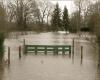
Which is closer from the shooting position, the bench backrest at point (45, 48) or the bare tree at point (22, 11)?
the bench backrest at point (45, 48)

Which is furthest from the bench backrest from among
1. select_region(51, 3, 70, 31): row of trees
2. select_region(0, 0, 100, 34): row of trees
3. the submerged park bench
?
select_region(51, 3, 70, 31): row of trees

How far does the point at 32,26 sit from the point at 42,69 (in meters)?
81.4

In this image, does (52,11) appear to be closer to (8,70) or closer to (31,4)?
(31,4)

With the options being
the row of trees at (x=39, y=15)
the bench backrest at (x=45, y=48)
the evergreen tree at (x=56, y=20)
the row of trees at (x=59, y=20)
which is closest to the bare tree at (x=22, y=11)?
the row of trees at (x=39, y=15)

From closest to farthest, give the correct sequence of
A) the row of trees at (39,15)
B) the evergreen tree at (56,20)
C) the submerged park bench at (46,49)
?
the submerged park bench at (46,49) → the row of trees at (39,15) → the evergreen tree at (56,20)

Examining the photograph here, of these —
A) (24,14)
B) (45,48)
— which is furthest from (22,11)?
(45,48)

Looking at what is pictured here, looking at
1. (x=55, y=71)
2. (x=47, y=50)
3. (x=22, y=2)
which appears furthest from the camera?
(x=22, y=2)

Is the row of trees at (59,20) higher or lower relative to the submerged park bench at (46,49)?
higher

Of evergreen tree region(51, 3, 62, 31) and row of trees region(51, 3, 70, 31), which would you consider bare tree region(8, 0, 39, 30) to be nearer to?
evergreen tree region(51, 3, 62, 31)

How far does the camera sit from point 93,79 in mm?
12180

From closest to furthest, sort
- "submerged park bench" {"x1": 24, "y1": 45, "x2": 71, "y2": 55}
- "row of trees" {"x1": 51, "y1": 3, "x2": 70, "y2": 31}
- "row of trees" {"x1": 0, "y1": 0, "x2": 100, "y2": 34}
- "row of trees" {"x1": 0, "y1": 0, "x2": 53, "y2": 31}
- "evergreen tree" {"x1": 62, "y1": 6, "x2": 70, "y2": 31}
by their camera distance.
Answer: "submerged park bench" {"x1": 24, "y1": 45, "x2": 71, "y2": 55}
"row of trees" {"x1": 0, "y1": 0, "x2": 100, "y2": 34}
"row of trees" {"x1": 0, "y1": 0, "x2": 53, "y2": 31}
"evergreen tree" {"x1": 62, "y1": 6, "x2": 70, "y2": 31}
"row of trees" {"x1": 51, "y1": 3, "x2": 70, "y2": 31}

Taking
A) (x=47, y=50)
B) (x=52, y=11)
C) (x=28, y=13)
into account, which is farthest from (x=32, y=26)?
(x=47, y=50)

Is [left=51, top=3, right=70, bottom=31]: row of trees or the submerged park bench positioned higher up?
[left=51, top=3, right=70, bottom=31]: row of trees

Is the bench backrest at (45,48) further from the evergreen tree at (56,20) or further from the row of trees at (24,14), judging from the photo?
the evergreen tree at (56,20)
